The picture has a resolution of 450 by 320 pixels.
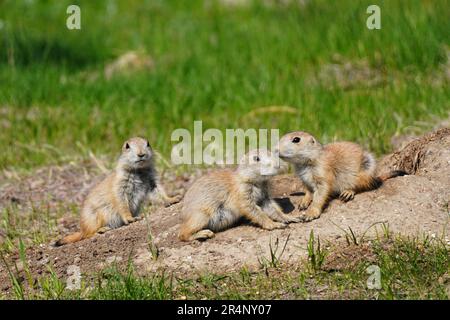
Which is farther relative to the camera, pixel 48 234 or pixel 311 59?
pixel 311 59

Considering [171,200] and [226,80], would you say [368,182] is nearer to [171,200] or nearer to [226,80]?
[171,200]

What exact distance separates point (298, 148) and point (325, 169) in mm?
257

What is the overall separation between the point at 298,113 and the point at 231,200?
371 centimetres

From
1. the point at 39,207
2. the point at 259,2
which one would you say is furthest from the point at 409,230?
the point at 259,2

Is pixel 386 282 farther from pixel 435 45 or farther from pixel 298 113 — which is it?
pixel 435 45

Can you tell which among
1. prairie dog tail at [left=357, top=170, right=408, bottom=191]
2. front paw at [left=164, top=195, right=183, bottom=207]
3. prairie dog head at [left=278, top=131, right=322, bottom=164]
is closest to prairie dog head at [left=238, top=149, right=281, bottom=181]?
prairie dog head at [left=278, top=131, right=322, bottom=164]

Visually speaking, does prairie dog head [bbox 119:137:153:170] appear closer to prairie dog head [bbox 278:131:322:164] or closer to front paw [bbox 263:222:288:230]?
prairie dog head [bbox 278:131:322:164]

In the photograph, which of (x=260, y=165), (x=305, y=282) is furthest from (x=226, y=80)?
(x=305, y=282)

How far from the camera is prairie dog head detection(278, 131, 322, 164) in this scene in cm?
631

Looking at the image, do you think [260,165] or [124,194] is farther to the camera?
[124,194]

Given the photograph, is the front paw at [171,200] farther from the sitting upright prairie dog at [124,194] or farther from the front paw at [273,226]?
the front paw at [273,226]

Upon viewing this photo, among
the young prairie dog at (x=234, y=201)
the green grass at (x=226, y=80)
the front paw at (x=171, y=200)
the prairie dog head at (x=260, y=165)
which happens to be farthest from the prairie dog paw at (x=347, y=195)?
the green grass at (x=226, y=80)

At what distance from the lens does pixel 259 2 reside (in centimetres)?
1456

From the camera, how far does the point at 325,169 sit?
6371mm
